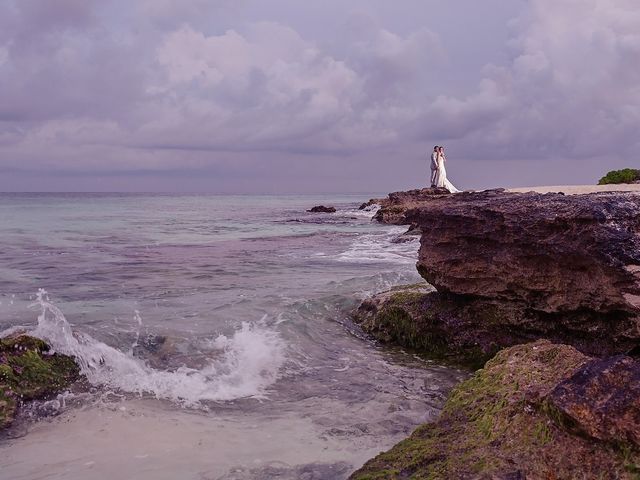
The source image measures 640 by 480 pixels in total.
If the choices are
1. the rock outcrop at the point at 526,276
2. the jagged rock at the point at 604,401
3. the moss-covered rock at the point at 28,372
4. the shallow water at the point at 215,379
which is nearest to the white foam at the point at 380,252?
the shallow water at the point at 215,379

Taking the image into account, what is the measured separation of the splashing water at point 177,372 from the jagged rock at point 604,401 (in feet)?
12.4

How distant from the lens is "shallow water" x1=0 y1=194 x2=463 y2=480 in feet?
15.3

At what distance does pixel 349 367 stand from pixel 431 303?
1.62 m

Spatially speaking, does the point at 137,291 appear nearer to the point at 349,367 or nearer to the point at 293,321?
the point at 293,321

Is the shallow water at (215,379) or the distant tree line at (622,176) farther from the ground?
the distant tree line at (622,176)

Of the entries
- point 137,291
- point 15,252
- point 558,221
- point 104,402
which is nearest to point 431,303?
point 558,221

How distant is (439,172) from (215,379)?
39.3 m

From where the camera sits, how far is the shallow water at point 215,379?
4656mm

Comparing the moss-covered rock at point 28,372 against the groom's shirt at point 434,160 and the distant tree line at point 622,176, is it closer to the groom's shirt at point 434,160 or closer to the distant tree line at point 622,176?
the distant tree line at point 622,176

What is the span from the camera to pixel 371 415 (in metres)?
5.58

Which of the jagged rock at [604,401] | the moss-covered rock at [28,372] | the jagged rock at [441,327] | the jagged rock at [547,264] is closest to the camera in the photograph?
the jagged rock at [604,401]

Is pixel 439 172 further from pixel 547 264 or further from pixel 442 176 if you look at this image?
pixel 547 264

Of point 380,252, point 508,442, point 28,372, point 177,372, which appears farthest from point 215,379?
point 380,252

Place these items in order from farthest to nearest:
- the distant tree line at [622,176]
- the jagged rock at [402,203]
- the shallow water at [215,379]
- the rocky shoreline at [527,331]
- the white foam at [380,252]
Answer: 1. the jagged rock at [402,203]
2. the distant tree line at [622,176]
3. the white foam at [380,252]
4. the shallow water at [215,379]
5. the rocky shoreline at [527,331]
